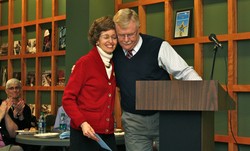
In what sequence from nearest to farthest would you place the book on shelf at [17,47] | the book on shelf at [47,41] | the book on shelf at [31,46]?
the book on shelf at [47,41] < the book on shelf at [31,46] < the book on shelf at [17,47]

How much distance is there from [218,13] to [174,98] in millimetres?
2283

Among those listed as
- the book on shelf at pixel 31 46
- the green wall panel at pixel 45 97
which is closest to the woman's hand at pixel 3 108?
the green wall panel at pixel 45 97

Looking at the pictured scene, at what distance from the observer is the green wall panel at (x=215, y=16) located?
11.8ft

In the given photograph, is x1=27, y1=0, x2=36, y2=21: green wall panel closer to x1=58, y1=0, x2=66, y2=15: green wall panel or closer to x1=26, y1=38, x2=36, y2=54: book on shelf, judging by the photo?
x1=26, y1=38, x2=36, y2=54: book on shelf

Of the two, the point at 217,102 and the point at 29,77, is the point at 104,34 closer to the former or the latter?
the point at 217,102

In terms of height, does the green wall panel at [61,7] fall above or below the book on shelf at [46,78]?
above

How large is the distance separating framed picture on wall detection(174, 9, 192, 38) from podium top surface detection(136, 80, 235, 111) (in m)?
2.28

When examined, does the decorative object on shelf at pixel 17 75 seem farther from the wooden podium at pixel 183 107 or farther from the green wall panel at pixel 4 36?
the wooden podium at pixel 183 107

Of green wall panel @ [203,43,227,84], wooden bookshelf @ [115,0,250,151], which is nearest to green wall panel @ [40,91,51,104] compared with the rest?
wooden bookshelf @ [115,0,250,151]

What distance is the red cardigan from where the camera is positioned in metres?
2.23

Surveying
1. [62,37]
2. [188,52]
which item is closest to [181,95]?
[188,52]

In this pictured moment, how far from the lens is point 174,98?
1552mm

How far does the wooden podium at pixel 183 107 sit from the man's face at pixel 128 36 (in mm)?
572

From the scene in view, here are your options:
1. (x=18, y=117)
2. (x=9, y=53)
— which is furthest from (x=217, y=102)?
(x=9, y=53)
